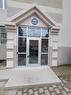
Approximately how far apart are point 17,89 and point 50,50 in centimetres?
587

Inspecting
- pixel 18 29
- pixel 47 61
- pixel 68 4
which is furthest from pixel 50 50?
pixel 68 4

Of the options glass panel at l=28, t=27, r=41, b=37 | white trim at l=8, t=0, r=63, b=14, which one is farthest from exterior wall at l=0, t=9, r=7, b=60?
glass panel at l=28, t=27, r=41, b=37

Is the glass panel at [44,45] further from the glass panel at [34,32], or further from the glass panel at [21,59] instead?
the glass panel at [21,59]

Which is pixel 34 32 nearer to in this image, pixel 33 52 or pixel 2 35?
pixel 33 52

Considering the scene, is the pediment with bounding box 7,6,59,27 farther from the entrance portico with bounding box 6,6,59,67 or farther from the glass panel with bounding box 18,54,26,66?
the glass panel with bounding box 18,54,26,66

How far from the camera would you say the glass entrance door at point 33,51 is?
10.5 metres

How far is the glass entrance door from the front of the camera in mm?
10492

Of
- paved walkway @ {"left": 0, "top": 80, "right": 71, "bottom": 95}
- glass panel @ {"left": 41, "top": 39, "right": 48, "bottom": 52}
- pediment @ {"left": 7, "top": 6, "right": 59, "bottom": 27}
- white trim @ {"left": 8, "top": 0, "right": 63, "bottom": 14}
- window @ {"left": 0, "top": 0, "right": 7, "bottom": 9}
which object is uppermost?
window @ {"left": 0, "top": 0, "right": 7, "bottom": 9}

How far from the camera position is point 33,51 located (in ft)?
34.9

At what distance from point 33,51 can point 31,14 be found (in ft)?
11.0

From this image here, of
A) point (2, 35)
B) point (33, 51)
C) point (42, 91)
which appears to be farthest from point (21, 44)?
point (42, 91)

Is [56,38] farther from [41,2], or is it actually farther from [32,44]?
[41,2]

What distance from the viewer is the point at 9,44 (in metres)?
10.0

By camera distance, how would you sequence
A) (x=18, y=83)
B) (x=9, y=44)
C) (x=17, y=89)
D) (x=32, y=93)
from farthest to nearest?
(x=9, y=44) → (x=18, y=83) → (x=17, y=89) → (x=32, y=93)
